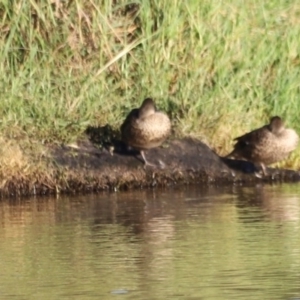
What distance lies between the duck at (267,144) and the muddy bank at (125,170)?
111 mm

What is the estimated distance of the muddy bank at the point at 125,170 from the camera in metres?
10.8

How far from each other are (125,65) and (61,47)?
621 millimetres

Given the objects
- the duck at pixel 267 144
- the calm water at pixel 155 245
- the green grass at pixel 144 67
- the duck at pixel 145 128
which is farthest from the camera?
the duck at pixel 267 144

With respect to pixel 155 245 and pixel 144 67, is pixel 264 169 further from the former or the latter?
pixel 155 245

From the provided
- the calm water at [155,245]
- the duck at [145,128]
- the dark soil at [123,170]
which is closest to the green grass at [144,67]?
the dark soil at [123,170]

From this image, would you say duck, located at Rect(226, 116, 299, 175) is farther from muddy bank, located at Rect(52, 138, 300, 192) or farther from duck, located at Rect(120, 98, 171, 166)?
duck, located at Rect(120, 98, 171, 166)

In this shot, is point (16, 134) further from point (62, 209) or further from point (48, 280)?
point (48, 280)

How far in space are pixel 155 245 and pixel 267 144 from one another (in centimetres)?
369

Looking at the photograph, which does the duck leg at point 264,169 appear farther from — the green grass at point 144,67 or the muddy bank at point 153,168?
the green grass at point 144,67

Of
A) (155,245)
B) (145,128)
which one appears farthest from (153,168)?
(155,245)

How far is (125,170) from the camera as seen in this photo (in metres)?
11.2

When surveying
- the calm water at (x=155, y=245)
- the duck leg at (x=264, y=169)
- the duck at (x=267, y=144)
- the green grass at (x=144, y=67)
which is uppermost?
the green grass at (x=144, y=67)

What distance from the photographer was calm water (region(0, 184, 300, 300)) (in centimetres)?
671

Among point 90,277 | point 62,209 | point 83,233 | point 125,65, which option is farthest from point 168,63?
point 90,277
